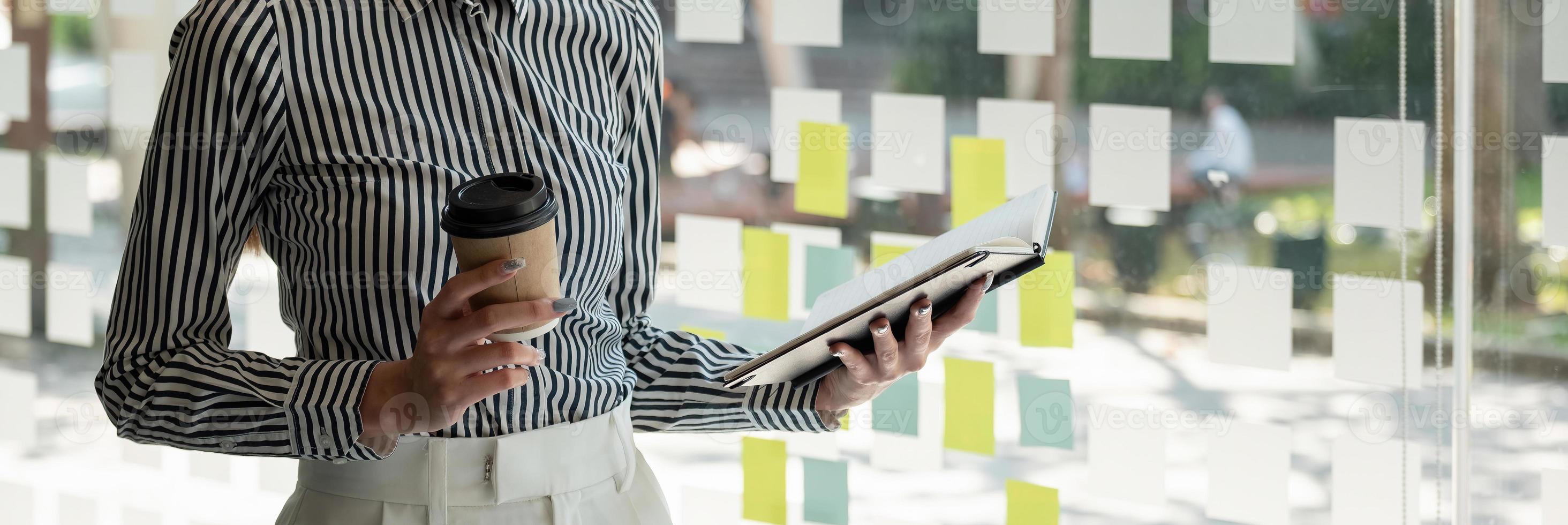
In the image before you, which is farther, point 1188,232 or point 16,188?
point 16,188

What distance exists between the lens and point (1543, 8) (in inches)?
58.2

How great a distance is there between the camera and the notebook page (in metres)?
0.96

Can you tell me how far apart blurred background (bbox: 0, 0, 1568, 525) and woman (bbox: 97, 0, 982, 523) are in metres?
0.76

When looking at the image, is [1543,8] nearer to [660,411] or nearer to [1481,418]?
[1481,418]

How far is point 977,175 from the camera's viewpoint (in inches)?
69.0

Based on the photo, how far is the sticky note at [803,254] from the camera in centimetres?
189

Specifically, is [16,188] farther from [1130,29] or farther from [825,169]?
[1130,29]

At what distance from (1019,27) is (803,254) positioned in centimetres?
51

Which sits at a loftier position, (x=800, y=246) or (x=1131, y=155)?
(x=1131, y=155)

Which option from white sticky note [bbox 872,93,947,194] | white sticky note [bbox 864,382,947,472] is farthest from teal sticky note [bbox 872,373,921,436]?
white sticky note [bbox 872,93,947,194]

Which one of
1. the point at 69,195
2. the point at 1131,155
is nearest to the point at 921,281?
the point at 1131,155

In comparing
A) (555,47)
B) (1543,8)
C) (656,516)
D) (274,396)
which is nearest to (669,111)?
(555,47)

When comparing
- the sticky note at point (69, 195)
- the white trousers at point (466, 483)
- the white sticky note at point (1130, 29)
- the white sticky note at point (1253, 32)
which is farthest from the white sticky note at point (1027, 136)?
the sticky note at point (69, 195)

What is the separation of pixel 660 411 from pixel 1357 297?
1010 mm
